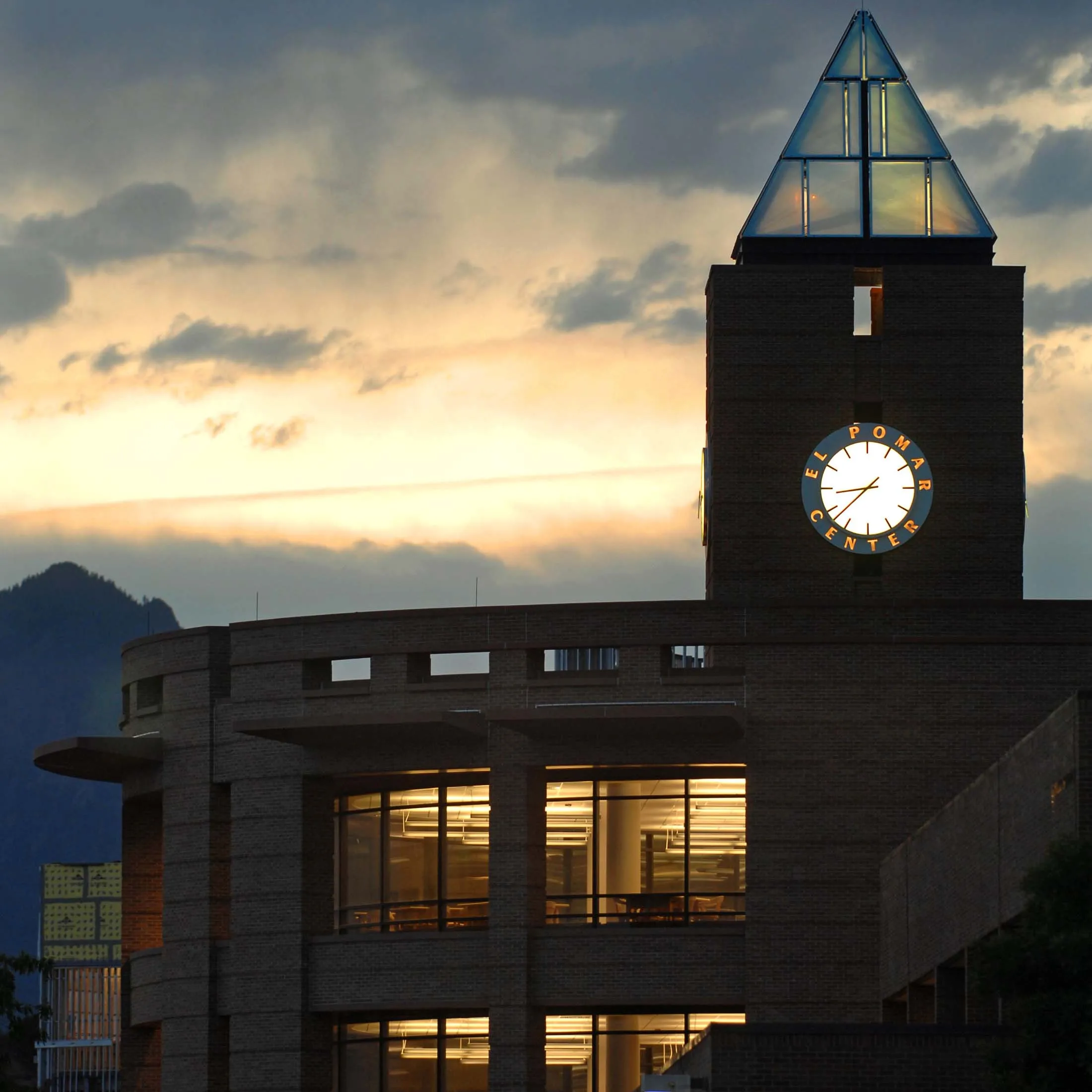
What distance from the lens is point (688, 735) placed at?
46906 mm

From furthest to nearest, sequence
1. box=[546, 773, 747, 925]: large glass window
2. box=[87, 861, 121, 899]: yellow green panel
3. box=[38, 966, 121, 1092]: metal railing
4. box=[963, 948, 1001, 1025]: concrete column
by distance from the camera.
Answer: box=[87, 861, 121, 899]: yellow green panel
box=[38, 966, 121, 1092]: metal railing
box=[546, 773, 747, 925]: large glass window
box=[963, 948, 1001, 1025]: concrete column

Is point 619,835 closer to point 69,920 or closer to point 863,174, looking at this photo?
point 863,174

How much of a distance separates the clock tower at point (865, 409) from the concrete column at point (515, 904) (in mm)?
6232

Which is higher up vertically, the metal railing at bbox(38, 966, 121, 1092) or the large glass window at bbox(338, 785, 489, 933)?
the large glass window at bbox(338, 785, 489, 933)

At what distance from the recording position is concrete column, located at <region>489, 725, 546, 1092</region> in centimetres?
4628

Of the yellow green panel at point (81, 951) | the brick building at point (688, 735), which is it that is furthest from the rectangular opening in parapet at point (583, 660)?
the yellow green panel at point (81, 951)

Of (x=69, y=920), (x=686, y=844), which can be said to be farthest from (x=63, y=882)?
(x=686, y=844)

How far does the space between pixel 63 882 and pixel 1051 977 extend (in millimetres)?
70350

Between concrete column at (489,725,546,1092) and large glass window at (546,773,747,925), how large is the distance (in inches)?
25.7

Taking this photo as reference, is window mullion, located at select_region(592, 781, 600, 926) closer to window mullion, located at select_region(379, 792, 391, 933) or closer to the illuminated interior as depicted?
the illuminated interior

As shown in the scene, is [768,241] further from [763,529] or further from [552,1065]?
[552,1065]

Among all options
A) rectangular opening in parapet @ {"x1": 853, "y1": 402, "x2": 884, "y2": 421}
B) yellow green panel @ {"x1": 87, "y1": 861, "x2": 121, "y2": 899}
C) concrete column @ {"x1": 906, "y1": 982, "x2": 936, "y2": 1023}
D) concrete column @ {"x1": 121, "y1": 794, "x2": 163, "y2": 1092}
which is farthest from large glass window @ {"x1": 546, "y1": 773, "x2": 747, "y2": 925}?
yellow green panel @ {"x1": 87, "y1": 861, "x2": 121, "y2": 899}

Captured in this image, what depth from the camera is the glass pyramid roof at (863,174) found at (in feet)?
172

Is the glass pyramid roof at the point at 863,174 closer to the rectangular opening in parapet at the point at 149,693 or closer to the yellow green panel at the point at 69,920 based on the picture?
the rectangular opening in parapet at the point at 149,693
